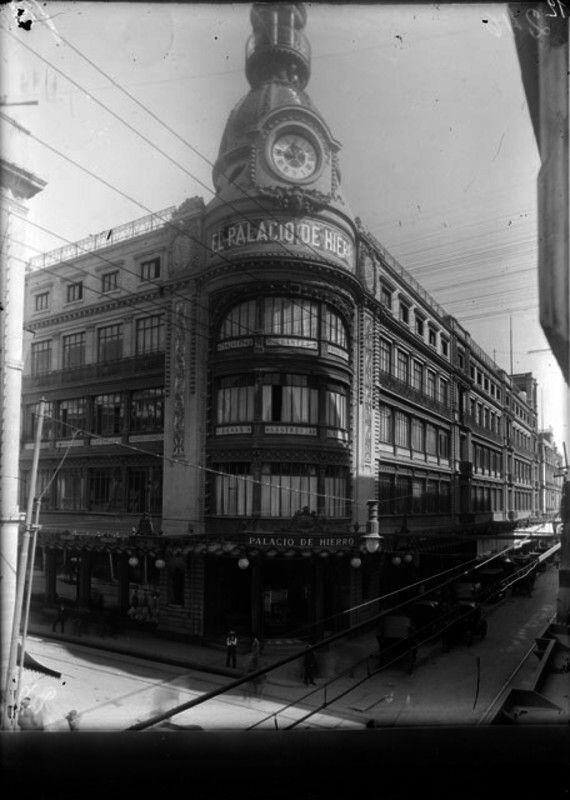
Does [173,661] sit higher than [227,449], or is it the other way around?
[227,449]

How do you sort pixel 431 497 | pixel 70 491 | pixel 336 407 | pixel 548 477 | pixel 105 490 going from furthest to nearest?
pixel 548 477
pixel 431 497
pixel 336 407
pixel 70 491
pixel 105 490

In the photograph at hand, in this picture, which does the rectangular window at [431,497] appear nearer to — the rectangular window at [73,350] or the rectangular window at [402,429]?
the rectangular window at [402,429]

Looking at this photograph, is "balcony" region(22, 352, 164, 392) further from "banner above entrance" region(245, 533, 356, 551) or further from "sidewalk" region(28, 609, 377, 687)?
"sidewalk" region(28, 609, 377, 687)

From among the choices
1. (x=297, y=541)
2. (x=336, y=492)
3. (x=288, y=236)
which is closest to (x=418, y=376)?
(x=336, y=492)

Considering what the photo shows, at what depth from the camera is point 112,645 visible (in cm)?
1229

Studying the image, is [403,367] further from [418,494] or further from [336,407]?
[418,494]

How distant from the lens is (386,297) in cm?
1460

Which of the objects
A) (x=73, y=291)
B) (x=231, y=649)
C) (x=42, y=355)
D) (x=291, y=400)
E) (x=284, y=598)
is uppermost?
(x=73, y=291)

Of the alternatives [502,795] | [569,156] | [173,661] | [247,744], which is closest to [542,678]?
[502,795]

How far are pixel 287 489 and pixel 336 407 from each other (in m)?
2.46

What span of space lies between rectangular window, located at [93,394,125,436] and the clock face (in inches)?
259

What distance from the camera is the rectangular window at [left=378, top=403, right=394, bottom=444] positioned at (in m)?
14.4

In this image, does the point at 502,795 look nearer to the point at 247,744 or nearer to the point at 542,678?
the point at 247,744

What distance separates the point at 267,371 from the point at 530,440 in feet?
23.6
